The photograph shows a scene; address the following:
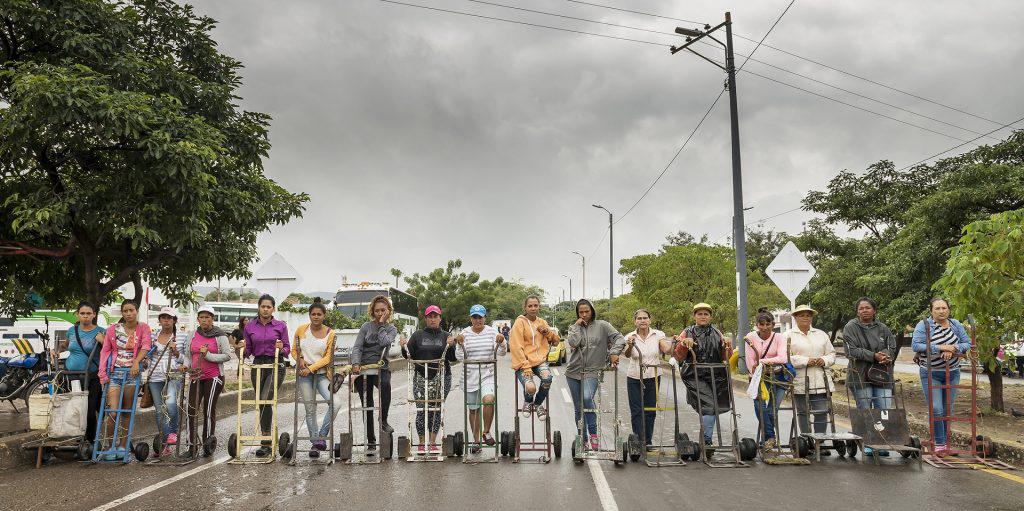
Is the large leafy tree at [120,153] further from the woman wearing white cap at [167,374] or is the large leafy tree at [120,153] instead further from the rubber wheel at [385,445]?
the rubber wheel at [385,445]

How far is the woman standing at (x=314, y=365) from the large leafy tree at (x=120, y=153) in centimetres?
238

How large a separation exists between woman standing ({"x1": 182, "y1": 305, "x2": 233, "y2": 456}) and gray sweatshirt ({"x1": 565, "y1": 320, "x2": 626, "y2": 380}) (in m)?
4.58

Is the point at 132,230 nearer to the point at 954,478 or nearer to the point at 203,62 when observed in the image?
the point at 203,62

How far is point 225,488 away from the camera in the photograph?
716 cm

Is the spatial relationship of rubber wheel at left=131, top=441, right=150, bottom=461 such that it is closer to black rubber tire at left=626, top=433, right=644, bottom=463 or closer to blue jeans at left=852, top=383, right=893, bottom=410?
black rubber tire at left=626, top=433, right=644, bottom=463

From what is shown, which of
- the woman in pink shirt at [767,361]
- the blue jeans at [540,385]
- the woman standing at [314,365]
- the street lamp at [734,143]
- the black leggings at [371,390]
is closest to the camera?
the woman in pink shirt at [767,361]

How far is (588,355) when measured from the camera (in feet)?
29.1

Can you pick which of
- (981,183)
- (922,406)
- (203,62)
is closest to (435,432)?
(203,62)

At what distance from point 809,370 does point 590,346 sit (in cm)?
281

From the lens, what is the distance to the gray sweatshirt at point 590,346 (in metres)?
8.84

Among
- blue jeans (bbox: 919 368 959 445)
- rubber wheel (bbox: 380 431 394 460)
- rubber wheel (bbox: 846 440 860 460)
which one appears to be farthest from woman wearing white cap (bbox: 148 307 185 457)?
blue jeans (bbox: 919 368 959 445)

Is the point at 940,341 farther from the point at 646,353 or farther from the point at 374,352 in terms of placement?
the point at 374,352

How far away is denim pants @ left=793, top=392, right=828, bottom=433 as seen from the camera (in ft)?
28.8

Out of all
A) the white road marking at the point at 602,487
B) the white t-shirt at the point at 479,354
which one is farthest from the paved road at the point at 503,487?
the white t-shirt at the point at 479,354
